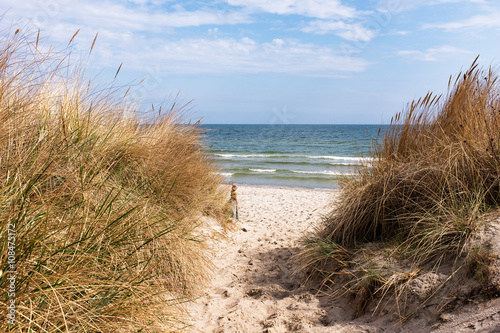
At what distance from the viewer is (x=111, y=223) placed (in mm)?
2633

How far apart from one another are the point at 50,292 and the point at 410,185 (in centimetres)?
343

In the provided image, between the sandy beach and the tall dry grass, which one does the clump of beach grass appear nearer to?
the sandy beach

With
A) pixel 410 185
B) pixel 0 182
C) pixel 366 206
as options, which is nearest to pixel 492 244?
pixel 410 185

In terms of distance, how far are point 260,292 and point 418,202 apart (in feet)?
6.44

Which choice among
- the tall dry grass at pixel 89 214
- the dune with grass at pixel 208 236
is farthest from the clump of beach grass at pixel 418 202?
the tall dry grass at pixel 89 214

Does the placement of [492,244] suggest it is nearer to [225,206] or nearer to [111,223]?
[111,223]

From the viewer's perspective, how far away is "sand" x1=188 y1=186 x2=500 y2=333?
2766 millimetres

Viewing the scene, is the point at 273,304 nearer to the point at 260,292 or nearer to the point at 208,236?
the point at 260,292

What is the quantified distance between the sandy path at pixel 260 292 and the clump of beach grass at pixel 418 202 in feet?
1.11

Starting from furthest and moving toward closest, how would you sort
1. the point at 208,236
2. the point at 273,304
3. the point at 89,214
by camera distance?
the point at 208,236 < the point at 273,304 < the point at 89,214

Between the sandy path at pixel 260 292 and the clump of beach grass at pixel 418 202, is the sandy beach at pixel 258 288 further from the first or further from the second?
the clump of beach grass at pixel 418 202

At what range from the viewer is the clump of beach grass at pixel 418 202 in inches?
126

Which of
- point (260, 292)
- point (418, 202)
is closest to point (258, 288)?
point (260, 292)

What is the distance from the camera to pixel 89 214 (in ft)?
9.13
